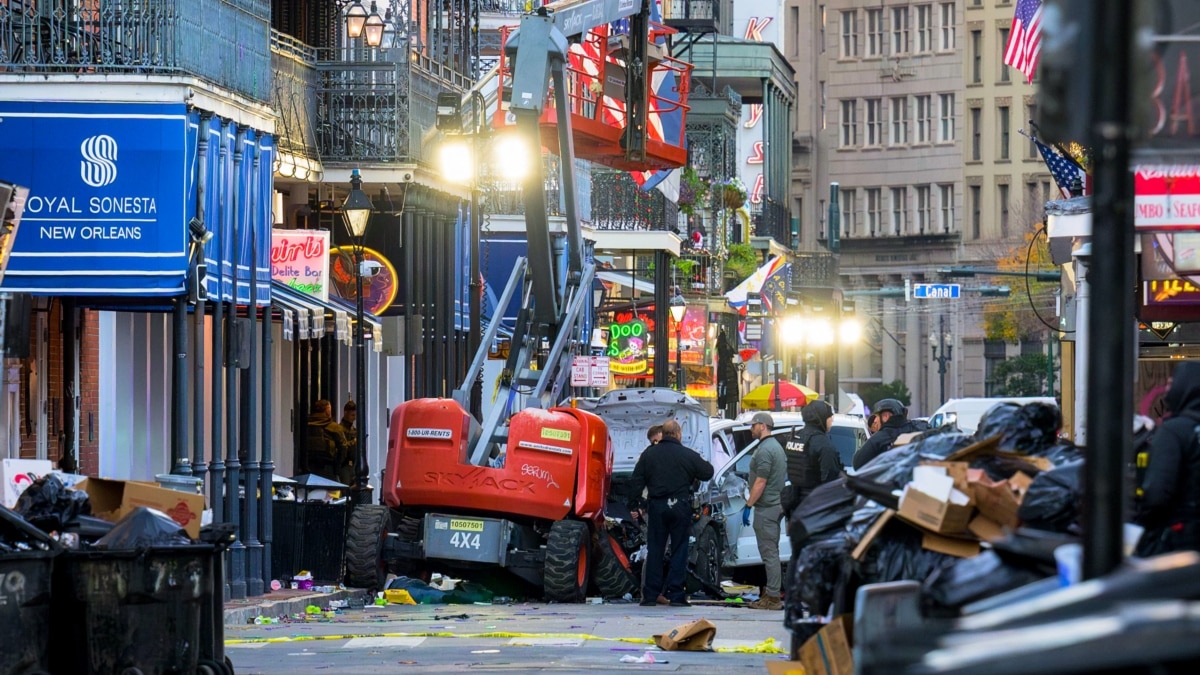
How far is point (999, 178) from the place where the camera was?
102 metres

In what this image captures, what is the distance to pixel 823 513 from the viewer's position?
11445mm

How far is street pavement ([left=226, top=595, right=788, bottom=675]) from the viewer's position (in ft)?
48.1

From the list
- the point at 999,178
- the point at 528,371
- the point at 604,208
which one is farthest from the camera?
the point at 999,178

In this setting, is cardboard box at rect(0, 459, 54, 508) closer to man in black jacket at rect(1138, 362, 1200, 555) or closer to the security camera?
man in black jacket at rect(1138, 362, 1200, 555)

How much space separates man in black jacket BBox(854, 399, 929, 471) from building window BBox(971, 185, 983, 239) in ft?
273

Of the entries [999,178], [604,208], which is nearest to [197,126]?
Answer: [604,208]

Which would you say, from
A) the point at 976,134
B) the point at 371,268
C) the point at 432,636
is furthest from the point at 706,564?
the point at 976,134

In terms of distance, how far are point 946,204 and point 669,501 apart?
84.6 metres

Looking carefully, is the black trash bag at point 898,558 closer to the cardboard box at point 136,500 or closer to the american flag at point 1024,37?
the cardboard box at point 136,500

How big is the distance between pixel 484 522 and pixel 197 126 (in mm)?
4517

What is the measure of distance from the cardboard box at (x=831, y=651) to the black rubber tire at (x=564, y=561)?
405 inches

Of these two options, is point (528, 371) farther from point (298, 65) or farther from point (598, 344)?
point (598, 344)

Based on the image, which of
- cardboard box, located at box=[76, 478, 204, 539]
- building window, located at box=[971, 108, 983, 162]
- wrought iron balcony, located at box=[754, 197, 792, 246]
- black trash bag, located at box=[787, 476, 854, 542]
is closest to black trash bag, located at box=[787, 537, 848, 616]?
black trash bag, located at box=[787, 476, 854, 542]

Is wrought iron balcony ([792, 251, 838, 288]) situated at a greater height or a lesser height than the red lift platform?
lesser
